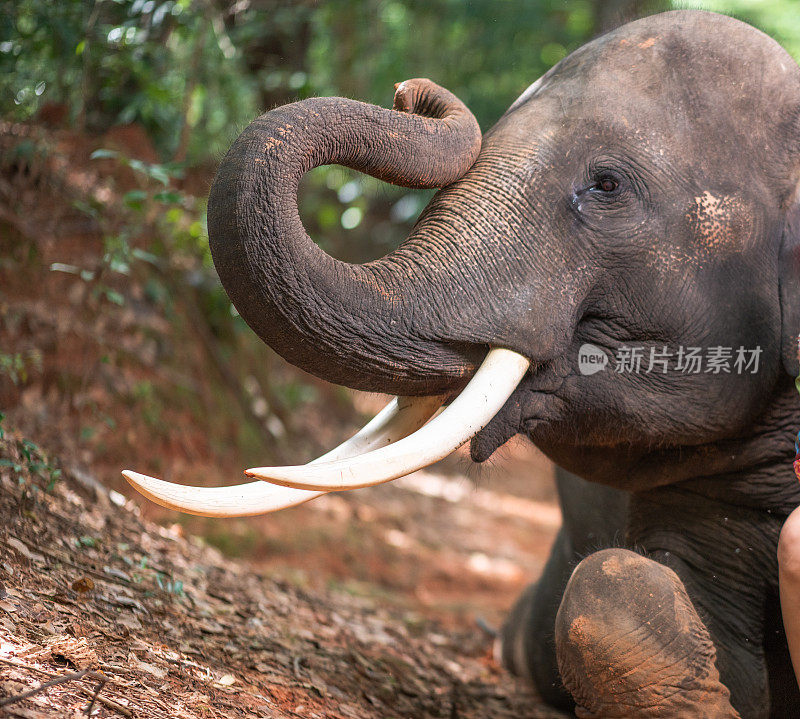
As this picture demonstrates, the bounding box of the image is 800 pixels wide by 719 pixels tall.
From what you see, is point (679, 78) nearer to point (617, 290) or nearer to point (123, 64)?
point (617, 290)

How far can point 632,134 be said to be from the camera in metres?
2.52

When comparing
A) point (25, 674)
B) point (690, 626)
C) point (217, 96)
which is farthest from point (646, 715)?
point (217, 96)

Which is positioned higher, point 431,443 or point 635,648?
point 431,443

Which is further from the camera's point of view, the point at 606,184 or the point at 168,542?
the point at 168,542

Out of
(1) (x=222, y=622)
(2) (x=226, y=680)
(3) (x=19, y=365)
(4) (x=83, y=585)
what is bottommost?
(1) (x=222, y=622)

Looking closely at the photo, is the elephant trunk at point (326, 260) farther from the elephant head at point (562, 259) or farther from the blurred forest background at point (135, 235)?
the blurred forest background at point (135, 235)

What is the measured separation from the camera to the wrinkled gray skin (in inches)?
86.1

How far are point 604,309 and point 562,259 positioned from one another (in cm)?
21

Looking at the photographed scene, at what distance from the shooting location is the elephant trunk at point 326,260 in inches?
82.0

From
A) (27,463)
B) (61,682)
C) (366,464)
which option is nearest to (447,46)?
(27,463)

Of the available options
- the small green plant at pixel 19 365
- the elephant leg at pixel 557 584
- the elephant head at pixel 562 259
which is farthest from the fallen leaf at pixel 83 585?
the elephant leg at pixel 557 584

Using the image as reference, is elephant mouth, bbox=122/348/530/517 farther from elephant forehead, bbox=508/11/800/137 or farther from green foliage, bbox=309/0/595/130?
green foliage, bbox=309/0/595/130

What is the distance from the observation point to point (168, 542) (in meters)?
3.49

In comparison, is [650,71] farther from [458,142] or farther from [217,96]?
[217,96]
